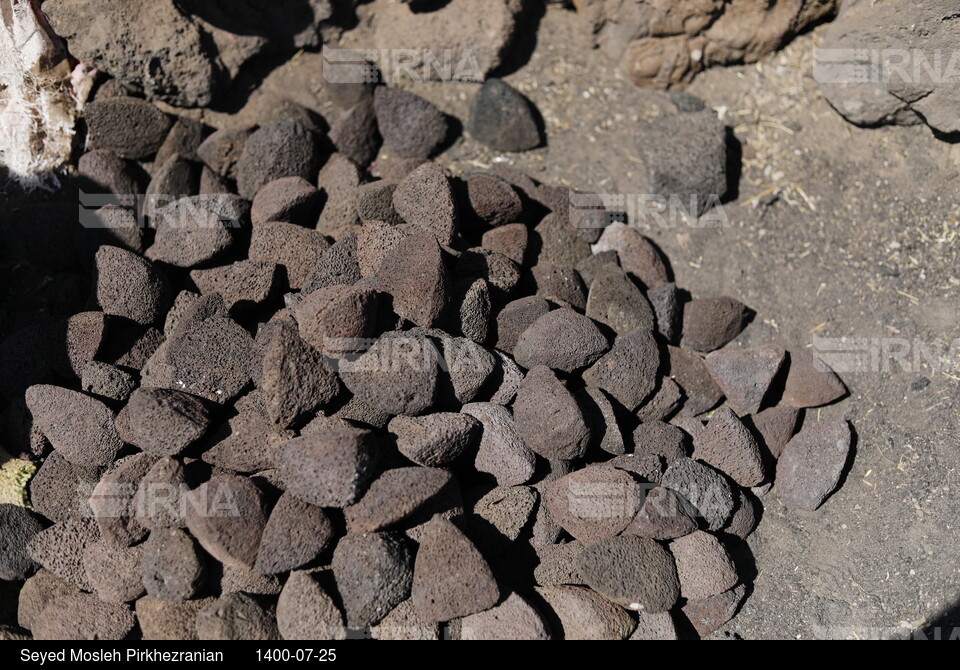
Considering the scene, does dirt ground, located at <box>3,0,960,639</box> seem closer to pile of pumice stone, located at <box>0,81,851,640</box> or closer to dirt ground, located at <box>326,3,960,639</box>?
dirt ground, located at <box>326,3,960,639</box>

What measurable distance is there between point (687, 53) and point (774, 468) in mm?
2110

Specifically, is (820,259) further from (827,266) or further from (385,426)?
(385,426)

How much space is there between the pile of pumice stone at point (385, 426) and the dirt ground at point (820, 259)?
0.55ft

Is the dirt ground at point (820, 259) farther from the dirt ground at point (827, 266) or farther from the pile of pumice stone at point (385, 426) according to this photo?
the pile of pumice stone at point (385, 426)

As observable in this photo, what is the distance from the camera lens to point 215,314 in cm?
278

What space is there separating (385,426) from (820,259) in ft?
6.89

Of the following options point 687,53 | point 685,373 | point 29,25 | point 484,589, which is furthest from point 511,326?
point 29,25

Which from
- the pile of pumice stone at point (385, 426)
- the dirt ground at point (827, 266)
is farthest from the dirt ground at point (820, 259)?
the pile of pumice stone at point (385, 426)

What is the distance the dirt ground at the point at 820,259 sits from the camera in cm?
269

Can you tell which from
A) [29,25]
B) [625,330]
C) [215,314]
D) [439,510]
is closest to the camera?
[439,510]

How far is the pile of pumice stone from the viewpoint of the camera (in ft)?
7.74

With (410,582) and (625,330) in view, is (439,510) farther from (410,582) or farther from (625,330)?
(625,330)

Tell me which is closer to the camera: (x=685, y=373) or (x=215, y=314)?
(x=215, y=314)

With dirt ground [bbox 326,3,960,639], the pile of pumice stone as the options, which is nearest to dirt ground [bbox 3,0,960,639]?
dirt ground [bbox 326,3,960,639]
